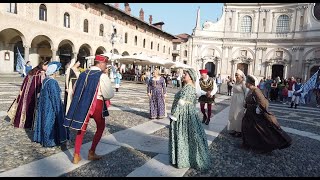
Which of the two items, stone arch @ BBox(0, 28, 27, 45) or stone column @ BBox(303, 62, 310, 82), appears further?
stone column @ BBox(303, 62, 310, 82)

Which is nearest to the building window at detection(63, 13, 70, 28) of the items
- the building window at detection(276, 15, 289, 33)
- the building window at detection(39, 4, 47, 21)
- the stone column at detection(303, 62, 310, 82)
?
→ the building window at detection(39, 4, 47, 21)

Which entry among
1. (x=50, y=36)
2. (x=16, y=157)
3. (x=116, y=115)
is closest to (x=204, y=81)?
(x=116, y=115)

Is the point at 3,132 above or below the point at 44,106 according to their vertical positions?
below

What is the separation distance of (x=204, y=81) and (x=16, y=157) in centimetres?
516

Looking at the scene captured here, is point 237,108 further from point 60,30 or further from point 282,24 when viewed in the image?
point 282,24

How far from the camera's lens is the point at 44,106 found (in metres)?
4.91

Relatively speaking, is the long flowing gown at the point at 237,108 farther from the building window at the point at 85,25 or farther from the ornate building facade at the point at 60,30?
the building window at the point at 85,25

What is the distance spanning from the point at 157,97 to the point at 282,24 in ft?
126

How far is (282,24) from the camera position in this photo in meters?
39.9

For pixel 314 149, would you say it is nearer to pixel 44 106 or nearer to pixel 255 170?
pixel 255 170

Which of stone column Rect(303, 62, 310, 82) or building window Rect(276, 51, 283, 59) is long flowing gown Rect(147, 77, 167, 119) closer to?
stone column Rect(303, 62, 310, 82)

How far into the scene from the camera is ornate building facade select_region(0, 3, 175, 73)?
21.2 metres

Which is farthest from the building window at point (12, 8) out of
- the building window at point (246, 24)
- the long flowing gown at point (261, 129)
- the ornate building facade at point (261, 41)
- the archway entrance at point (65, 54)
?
the building window at point (246, 24)

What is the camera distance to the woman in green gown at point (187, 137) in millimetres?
4070
